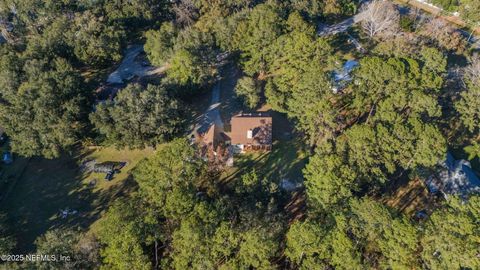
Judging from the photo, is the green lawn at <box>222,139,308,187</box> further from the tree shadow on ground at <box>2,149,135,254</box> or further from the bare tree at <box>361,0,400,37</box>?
the bare tree at <box>361,0,400,37</box>

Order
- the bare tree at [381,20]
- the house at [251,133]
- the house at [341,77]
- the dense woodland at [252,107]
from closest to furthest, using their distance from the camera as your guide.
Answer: the dense woodland at [252,107]
the house at [251,133]
the house at [341,77]
the bare tree at [381,20]

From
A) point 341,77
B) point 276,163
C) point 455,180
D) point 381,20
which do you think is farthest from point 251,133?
point 381,20

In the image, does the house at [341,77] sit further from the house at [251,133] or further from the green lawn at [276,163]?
the house at [251,133]

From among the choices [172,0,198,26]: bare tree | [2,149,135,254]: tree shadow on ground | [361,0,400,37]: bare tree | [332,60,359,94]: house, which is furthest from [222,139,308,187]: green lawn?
[172,0,198,26]: bare tree

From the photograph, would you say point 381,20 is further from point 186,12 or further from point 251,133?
point 186,12

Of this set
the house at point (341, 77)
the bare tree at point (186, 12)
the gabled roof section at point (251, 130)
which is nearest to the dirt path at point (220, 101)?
the gabled roof section at point (251, 130)

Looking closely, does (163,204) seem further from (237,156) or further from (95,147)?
(95,147)
